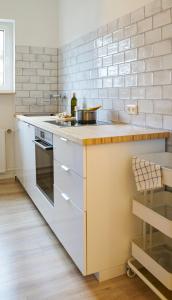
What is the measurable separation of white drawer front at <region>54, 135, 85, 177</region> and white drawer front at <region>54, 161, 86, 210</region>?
4 centimetres

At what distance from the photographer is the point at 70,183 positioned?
1874mm

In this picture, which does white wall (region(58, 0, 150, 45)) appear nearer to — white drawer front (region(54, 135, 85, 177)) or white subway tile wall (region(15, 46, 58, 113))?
white subway tile wall (region(15, 46, 58, 113))

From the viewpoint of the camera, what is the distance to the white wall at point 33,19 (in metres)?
3.59

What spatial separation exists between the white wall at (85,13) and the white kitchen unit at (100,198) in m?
1.07

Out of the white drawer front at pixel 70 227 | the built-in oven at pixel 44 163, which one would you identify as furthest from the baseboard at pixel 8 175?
the white drawer front at pixel 70 227

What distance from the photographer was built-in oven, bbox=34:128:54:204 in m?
2.32

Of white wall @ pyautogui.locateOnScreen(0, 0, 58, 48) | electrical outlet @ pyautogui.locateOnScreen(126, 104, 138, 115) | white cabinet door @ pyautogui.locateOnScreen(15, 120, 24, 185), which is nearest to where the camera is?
electrical outlet @ pyautogui.locateOnScreen(126, 104, 138, 115)

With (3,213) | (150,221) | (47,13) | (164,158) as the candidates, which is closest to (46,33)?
(47,13)

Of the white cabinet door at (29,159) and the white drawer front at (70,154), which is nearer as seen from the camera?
the white drawer front at (70,154)

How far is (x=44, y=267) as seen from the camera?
198cm

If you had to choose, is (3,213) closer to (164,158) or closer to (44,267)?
(44,267)

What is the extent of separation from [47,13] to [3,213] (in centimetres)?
248

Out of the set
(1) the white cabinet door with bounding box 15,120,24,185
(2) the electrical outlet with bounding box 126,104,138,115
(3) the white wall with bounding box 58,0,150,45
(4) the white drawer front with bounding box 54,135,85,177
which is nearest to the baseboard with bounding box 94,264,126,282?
(4) the white drawer front with bounding box 54,135,85,177

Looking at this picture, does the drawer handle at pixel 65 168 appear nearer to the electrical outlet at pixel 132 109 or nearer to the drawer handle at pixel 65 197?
the drawer handle at pixel 65 197
